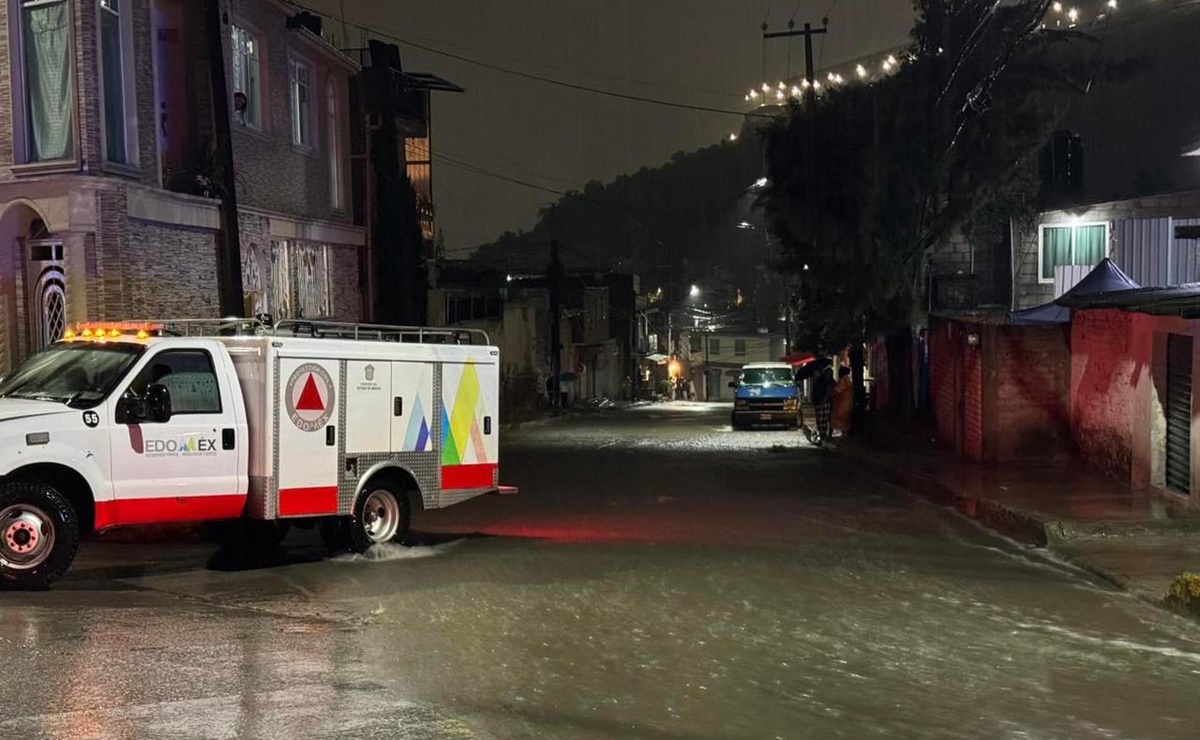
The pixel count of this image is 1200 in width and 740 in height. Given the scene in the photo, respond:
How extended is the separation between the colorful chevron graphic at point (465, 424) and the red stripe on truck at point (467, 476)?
0.22 ft

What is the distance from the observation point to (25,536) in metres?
9.44

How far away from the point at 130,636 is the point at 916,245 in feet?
73.3

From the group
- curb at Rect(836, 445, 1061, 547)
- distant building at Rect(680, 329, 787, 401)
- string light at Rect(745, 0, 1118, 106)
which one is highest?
string light at Rect(745, 0, 1118, 106)

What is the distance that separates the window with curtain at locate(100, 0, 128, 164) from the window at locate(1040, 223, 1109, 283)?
22.7 m

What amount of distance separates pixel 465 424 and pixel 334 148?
1648 cm

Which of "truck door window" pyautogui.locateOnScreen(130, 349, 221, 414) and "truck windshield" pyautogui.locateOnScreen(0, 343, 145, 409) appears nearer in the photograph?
"truck windshield" pyautogui.locateOnScreen(0, 343, 145, 409)

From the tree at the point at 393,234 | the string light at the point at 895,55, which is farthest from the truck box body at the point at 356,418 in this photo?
the string light at the point at 895,55

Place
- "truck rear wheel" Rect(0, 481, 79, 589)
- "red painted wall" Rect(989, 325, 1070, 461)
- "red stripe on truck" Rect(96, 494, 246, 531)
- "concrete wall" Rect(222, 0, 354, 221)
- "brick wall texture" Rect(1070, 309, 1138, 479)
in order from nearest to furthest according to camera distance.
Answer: "truck rear wheel" Rect(0, 481, 79, 589), "red stripe on truck" Rect(96, 494, 246, 531), "brick wall texture" Rect(1070, 309, 1138, 479), "red painted wall" Rect(989, 325, 1070, 461), "concrete wall" Rect(222, 0, 354, 221)

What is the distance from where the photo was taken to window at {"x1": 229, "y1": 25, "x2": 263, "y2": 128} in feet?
72.1

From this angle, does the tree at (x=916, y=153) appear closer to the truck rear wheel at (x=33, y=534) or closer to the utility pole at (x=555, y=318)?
the truck rear wheel at (x=33, y=534)

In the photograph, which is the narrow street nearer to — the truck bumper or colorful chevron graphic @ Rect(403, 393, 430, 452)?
colorful chevron graphic @ Rect(403, 393, 430, 452)

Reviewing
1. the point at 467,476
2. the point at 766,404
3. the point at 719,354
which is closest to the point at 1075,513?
the point at 467,476

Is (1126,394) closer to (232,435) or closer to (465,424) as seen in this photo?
(465,424)

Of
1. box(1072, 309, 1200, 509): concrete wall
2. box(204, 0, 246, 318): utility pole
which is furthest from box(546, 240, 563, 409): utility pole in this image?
box(204, 0, 246, 318): utility pole
